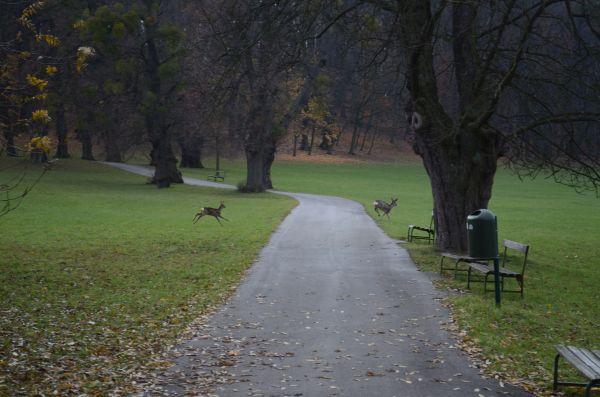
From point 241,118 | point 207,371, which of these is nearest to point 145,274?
point 207,371

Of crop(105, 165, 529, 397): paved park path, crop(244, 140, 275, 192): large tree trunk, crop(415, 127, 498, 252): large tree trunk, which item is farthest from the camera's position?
crop(244, 140, 275, 192): large tree trunk

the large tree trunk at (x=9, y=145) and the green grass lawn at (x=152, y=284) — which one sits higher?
the large tree trunk at (x=9, y=145)

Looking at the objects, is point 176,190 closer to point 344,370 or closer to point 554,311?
point 554,311

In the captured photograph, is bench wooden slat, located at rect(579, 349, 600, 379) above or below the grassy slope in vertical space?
above

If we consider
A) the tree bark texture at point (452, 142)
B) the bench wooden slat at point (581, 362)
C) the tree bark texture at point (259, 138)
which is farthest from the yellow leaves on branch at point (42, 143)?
the tree bark texture at point (259, 138)

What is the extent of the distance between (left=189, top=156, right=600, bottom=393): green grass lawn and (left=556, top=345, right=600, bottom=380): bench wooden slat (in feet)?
1.77

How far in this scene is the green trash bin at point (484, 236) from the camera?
11.0 metres

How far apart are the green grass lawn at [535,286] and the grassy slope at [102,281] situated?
413 cm

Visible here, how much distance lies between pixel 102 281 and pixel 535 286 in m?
8.68

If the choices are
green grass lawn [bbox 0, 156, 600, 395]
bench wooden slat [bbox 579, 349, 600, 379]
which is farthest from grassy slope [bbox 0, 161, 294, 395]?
bench wooden slat [bbox 579, 349, 600, 379]

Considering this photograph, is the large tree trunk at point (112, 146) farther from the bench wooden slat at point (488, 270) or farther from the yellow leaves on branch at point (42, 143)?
the yellow leaves on branch at point (42, 143)

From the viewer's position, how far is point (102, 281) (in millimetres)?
13633

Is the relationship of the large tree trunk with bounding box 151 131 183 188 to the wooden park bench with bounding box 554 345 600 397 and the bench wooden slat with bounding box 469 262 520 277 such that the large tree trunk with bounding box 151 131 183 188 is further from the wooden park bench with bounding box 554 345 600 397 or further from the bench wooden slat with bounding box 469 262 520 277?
the wooden park bench with bounding box 554 345 600 397

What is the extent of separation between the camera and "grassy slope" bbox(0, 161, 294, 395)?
7711mm
